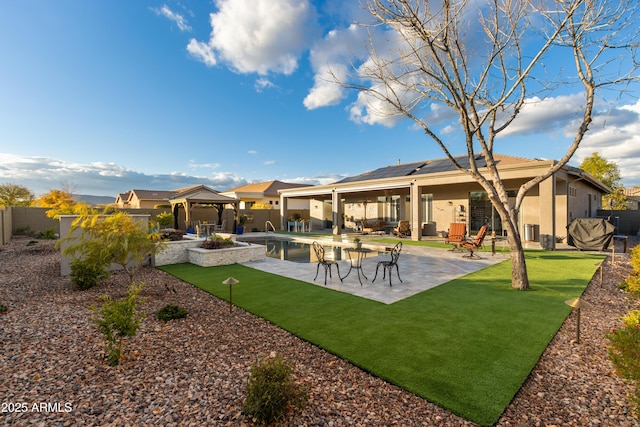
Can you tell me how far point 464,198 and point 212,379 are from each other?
54.4 feet

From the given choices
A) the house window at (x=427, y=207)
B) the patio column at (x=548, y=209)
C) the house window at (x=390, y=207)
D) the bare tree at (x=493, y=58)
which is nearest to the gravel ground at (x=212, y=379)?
the bare tree at (x=493, y=58)

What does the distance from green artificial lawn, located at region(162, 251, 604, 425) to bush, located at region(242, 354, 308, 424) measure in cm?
103

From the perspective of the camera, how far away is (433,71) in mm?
6285

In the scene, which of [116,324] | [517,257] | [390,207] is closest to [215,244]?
[116,324]

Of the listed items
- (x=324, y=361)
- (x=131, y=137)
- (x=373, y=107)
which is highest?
(x=131, y=137)

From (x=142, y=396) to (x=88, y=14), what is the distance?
11.2 metres

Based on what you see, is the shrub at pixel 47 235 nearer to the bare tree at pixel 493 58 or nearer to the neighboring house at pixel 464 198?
the neighboring house at pixel 464 198

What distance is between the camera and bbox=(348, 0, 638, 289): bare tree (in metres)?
5.31

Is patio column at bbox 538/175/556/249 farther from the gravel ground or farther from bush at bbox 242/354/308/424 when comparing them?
bush at bbox 242/354/308/424

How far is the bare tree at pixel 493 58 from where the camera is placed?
531 cm

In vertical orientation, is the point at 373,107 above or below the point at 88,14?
below

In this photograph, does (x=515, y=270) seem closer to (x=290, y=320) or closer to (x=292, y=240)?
(x=290, y=320)

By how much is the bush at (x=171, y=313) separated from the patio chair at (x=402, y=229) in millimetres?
14288

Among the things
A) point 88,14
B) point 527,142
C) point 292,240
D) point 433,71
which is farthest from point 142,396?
point 292,240
